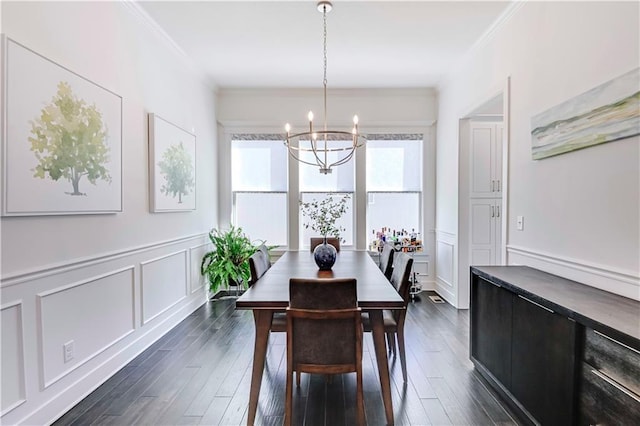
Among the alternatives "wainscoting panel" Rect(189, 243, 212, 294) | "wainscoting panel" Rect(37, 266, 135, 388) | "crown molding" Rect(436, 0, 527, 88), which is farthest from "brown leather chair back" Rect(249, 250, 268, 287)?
"crown molding" Rect(436, 0, 527, 88)

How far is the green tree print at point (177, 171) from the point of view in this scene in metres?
3.50

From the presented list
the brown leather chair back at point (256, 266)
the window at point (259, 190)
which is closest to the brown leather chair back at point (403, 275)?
the brown leather chair back at point (256, 266)

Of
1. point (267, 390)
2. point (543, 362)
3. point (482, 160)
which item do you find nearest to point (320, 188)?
point (482, 160)

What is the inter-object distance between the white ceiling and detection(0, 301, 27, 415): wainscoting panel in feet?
8.19

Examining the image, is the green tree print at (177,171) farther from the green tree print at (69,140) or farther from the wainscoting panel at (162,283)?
the green tree print at (69,140)

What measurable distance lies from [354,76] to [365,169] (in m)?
1.32

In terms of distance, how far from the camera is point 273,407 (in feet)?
7.38

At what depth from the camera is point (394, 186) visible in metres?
5.22

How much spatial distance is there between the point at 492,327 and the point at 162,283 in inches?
118

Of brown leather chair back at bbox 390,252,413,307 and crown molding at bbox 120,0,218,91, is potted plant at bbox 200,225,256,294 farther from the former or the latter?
brown leather chair back at bbox 390,252,413,307

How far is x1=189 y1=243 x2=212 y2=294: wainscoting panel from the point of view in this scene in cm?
423

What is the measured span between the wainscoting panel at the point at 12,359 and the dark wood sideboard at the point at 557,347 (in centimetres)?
282

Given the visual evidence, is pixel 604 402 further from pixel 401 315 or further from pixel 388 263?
pixel 388 263

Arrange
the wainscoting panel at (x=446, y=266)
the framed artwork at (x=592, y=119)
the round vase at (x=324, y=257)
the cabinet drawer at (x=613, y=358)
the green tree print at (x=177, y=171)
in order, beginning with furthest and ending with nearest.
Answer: the wainscoting panel at (x=446, y=266), the green tree print at (x=177, y=171), the round vase at (x=324, y=257), the framed artwork at (x=592, y=119), the cabinet drawer at (x=613, y=358)
